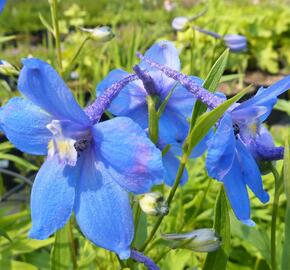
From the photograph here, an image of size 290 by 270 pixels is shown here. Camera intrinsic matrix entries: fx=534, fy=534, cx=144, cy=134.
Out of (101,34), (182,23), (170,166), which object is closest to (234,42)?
(182,23)

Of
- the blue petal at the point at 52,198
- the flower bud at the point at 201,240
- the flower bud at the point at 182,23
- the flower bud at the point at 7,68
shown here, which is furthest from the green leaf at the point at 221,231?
the flower bud at the point at 182,23

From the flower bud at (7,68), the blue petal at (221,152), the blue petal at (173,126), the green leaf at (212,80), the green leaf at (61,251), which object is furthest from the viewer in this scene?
the flower bud at (7,68)

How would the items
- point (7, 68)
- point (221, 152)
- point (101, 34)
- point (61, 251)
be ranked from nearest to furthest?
point (221, 152)
point (61, 251)
point (7, 68)
point (101, 34)

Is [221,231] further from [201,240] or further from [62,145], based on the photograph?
[62,145]

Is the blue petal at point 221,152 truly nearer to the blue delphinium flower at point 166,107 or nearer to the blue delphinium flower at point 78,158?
the blue delphinium flower at point 78,158

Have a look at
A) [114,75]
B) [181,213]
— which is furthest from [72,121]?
[181,213]

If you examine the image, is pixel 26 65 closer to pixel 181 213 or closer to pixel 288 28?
pixel 181 213

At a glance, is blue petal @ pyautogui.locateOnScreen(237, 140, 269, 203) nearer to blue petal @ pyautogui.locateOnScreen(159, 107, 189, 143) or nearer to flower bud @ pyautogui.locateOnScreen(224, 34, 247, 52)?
blue petal @ pyautogui.locateOnScreen(159, 107, 189, 143)
